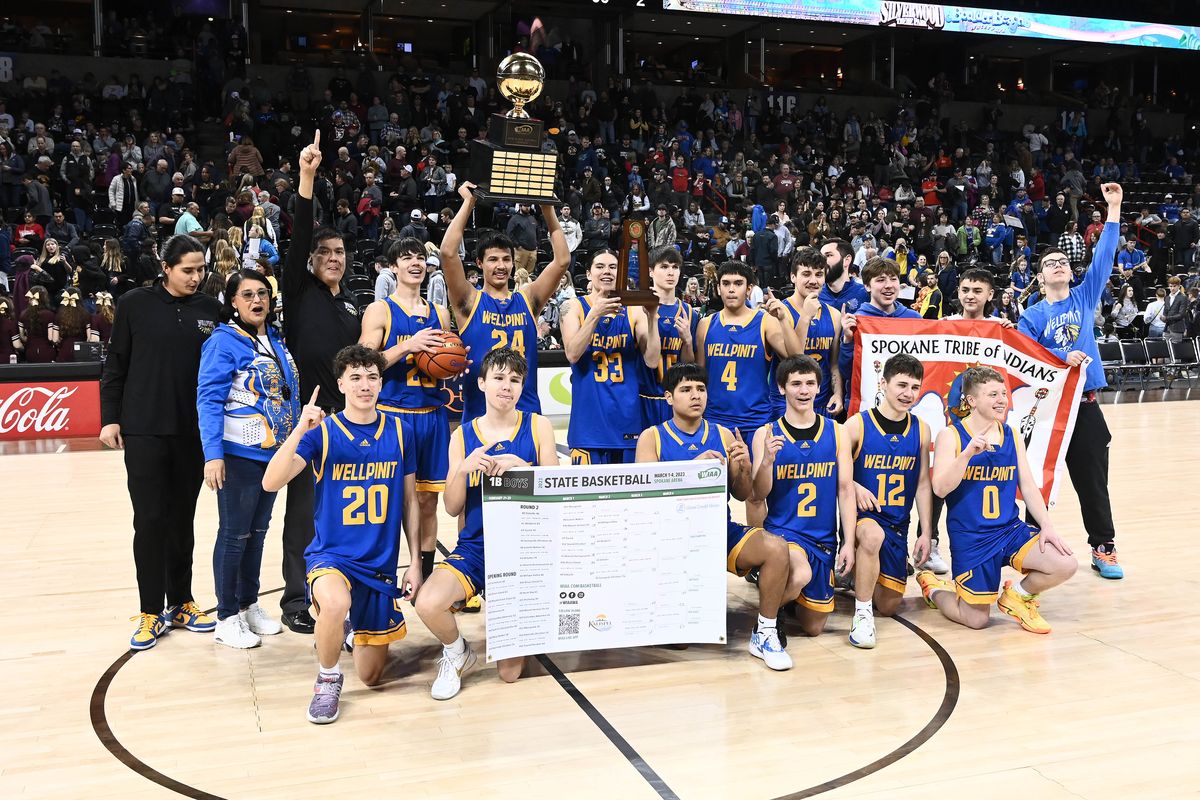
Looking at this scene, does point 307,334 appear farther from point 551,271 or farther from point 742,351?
point 742,351

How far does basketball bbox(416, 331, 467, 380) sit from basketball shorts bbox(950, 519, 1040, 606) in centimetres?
252

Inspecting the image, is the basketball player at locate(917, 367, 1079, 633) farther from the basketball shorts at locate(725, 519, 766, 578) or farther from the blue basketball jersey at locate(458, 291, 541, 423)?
the blue basketball jersey at locate(458, 291, 541, 423)

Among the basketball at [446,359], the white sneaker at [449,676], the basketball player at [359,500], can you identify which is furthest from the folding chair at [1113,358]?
the basketball player at [359,500]

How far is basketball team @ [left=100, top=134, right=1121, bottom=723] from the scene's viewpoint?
4238 millimetres

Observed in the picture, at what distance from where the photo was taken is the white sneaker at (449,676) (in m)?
4.16

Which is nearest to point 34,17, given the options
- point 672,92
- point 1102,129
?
point 672,92

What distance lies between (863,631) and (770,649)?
1.72 feet

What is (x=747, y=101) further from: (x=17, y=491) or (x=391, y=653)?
(x=391, y=653)

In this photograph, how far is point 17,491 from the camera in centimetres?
831

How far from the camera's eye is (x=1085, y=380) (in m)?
5.82

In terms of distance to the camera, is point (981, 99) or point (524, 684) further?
point (981, 99)

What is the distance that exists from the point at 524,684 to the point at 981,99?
28.4 metres

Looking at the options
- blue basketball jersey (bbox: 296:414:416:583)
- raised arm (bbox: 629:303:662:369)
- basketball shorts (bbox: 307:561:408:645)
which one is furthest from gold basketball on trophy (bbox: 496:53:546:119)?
basketball shorts (bbox: 307:561:408:645)

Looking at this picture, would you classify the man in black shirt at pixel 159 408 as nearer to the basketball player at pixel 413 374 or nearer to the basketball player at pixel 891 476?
the basketball player at pixel 413 374
